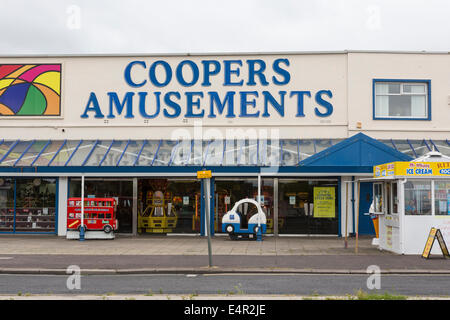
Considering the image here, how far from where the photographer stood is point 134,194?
23859 millimetres

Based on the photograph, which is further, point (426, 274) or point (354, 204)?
point (354, 204)

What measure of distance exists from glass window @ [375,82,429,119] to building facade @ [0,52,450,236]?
5 centimetres

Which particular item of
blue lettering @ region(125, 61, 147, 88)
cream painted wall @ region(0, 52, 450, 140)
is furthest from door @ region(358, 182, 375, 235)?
blue lettering @ region(125, 61, 147, 88)

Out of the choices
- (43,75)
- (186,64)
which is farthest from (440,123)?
(43,75)

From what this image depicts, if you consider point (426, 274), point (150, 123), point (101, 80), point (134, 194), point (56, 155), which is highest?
point (101, 80)

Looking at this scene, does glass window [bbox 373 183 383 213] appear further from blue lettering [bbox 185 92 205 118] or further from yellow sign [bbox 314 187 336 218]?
blue lettering [bbox 185 92 205 118]

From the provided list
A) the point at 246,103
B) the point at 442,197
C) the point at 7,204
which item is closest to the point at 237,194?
the point at 246,103

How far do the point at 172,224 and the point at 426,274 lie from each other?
1275 centimetres

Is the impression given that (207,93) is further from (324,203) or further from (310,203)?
(324,203)

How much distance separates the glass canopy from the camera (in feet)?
74.2
